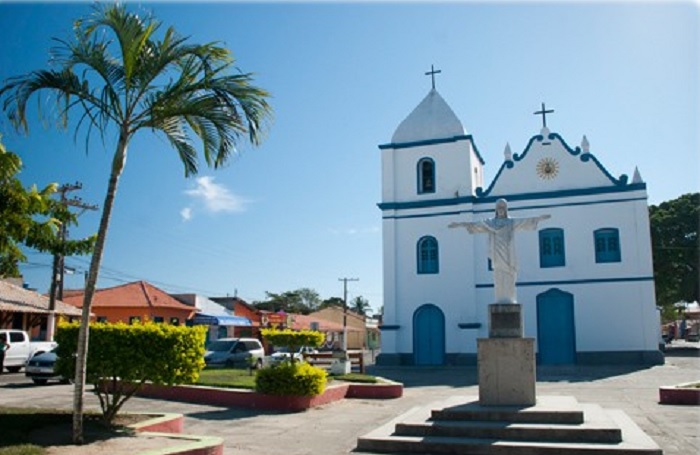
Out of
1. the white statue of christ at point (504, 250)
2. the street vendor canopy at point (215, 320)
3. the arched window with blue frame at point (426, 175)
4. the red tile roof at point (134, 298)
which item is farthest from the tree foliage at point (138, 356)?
the red tile roof at point (134, 298)

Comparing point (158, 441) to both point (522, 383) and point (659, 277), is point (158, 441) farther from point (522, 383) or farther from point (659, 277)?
point (659, 277)

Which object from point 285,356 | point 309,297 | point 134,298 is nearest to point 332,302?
point 309,297

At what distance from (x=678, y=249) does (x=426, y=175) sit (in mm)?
18752

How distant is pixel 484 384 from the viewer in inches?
388

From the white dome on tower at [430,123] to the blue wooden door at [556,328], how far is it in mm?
8085

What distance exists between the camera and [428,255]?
26719mm

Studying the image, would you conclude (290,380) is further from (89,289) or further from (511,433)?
(89,289)

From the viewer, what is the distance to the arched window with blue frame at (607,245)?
80.6 feet

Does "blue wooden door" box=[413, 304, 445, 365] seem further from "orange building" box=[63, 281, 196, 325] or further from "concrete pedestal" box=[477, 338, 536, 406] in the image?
"concrete pedestal" box=[477, 338, 536, 406]

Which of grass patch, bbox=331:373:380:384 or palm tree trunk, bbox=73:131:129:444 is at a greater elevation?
palm tree trunk, bbox=73:131:129:444

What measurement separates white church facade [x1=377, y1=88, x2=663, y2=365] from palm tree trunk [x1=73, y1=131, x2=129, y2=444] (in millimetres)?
19340

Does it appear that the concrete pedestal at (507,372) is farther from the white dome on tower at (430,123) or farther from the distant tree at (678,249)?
the distant tree at (678,249)

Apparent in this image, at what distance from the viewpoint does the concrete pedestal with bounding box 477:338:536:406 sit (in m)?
9.72

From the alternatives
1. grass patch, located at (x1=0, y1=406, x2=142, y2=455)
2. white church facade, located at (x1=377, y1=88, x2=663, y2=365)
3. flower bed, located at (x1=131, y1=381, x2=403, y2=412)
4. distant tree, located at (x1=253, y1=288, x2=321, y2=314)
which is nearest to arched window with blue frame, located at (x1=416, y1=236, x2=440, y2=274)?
white church facade, located at (x1=377, y1=88, x2=663, y2=365)
